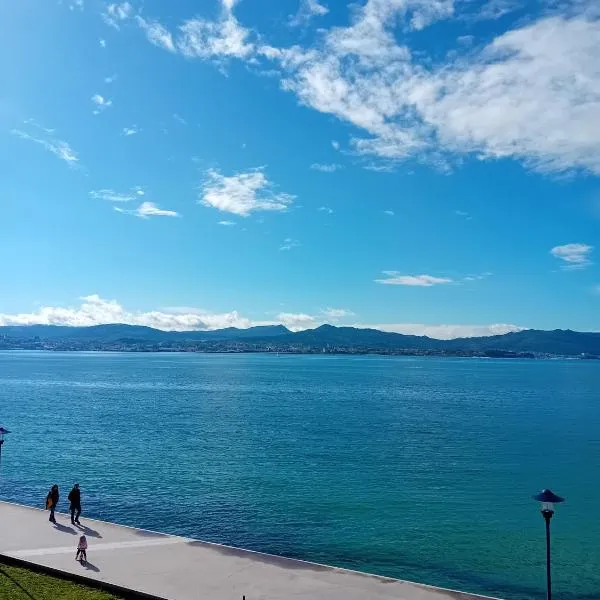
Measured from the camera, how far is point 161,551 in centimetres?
1759

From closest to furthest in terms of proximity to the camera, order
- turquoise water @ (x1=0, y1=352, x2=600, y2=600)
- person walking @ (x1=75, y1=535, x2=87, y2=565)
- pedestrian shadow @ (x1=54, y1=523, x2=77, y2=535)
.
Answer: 1. person walking @ (x1=75, y1=535, x2=87, y2=565)
2. pedestrian shadow @ (x1=54, y1=523, x2=77, y2=535)
3. turquoise water @ (x1=0, y1=352, x2=600, y2=600)

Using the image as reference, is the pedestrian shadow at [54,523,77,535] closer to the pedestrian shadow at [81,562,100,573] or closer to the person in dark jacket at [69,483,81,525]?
the person in dark jacket at [69,483,81,525]

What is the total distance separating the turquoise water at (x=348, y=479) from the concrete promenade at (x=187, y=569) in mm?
4183

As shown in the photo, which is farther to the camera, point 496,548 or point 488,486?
point 488,486

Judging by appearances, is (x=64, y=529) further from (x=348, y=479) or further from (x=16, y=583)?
(x=348, y=479)

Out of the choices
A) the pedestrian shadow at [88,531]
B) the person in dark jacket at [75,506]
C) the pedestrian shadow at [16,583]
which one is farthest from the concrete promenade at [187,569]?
the pedestrian shadow at [16,583]

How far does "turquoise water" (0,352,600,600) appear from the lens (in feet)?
71.8

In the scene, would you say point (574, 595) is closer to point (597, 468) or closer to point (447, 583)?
point (447, 583)

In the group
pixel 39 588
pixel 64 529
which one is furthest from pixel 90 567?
pixel 64 529

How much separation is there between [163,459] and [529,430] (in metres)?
35.4

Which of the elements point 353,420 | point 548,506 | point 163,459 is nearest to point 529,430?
point 353,420

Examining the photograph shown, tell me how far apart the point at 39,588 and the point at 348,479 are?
21817mm

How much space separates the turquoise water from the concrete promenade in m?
4.18

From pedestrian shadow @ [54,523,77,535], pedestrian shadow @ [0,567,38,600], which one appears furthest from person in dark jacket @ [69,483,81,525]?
pedestrian shadow @ [0,567,38,600]
